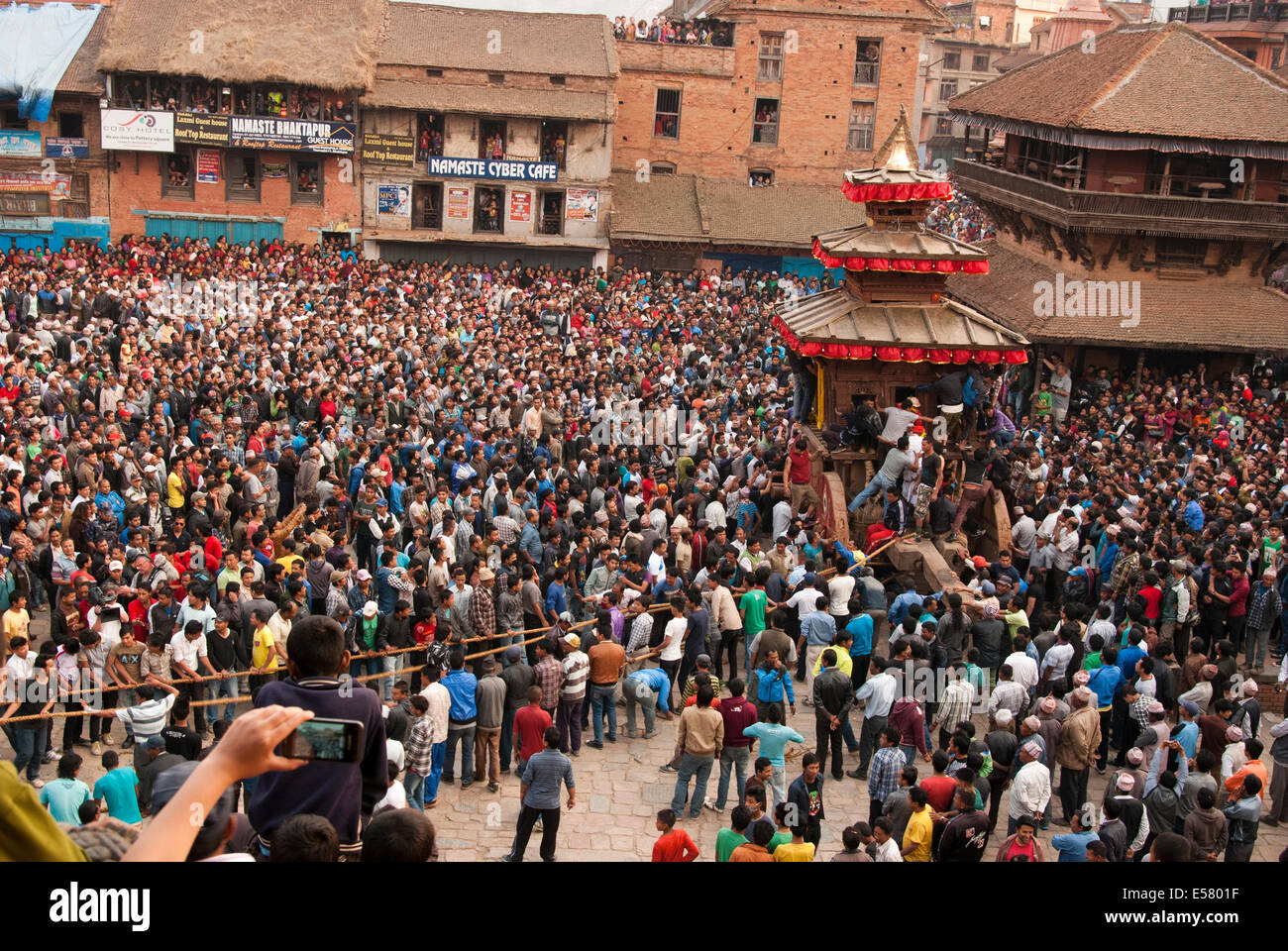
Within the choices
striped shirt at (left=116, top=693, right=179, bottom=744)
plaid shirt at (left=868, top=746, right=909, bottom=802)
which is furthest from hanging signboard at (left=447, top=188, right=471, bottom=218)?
plaid shirt at (left=868, top=746, right=909, bottom=802)

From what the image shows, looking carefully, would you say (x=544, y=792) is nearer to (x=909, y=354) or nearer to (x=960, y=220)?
(x=909, y=354)

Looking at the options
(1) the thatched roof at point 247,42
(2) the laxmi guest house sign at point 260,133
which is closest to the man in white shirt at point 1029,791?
(1) the thatched roof at point 247,42

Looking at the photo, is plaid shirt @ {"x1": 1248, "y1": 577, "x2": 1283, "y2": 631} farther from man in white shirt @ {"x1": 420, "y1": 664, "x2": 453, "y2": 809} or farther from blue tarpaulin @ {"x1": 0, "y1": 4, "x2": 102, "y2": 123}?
blue tarpaulin @ {"x1": 0, "y1": 4, "x2": 102, "y2": 123}

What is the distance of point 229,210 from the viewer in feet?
122

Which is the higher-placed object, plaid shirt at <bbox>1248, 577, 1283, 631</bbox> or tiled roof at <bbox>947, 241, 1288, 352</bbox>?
tiled roof at <bbox>947, 241, 1288, 352</bbox>

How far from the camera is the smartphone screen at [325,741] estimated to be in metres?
3.50

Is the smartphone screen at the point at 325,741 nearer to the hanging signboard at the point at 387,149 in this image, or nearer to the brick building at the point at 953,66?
the hanging signboard at the point at 387,149

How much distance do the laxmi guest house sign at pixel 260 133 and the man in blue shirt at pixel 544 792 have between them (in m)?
30.3

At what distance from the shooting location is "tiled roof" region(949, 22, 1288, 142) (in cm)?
2542

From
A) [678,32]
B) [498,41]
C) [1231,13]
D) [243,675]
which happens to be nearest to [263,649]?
[243,675]

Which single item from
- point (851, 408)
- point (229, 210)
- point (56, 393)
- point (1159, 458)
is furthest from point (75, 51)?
point (1159, 458)

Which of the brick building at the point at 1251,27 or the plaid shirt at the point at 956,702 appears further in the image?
the brick building at the point at 1251,27

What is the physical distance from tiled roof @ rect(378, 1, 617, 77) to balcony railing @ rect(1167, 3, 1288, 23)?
21.4 meters

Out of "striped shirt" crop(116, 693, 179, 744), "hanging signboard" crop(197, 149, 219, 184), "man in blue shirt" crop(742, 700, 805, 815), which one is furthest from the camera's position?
"hanging signboard" crop(197, 149, 219, 184)
